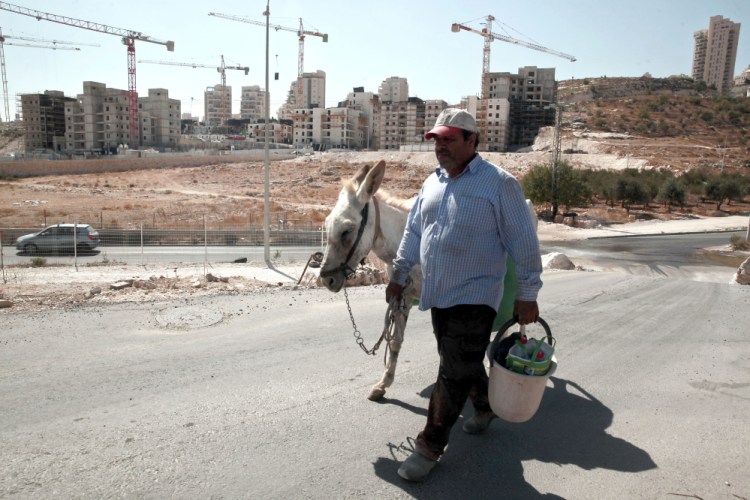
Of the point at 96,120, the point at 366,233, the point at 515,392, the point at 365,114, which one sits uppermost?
the point at 365,114

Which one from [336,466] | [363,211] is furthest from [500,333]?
[363,211]

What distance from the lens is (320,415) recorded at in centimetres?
394

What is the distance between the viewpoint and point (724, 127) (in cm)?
11038

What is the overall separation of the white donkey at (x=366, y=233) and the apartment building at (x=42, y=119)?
135291mm

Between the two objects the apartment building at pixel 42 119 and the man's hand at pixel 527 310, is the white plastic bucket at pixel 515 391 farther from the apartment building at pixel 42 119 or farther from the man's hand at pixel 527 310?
the apartment building at pixel 42 119

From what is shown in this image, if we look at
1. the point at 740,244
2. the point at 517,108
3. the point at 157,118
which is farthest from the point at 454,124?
the point at 517,108

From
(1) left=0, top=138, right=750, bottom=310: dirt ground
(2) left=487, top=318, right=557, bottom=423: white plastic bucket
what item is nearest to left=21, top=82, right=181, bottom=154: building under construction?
(1) left=0, top=138, right=750, bottom=310: dirt ground

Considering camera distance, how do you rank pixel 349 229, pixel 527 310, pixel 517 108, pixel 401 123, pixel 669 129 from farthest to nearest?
1. pixel 401 123
2. pixel 517 108
3. pixel 669 129
4. pixel 349 229
5. pixel 527 310

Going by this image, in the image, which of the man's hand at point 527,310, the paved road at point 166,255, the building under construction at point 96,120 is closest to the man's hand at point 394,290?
the man's hand at point 527,310

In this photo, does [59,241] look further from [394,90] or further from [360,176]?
[394,90]

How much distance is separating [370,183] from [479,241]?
139 centimetres

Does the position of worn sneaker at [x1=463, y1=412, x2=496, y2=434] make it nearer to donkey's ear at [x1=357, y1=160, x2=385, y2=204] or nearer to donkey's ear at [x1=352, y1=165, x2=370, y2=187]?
donkey's ear at [x1=357, y1=160, x2=385, y2=204]

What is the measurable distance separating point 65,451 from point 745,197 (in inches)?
2952

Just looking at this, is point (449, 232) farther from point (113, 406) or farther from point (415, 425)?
point (113, 406)
